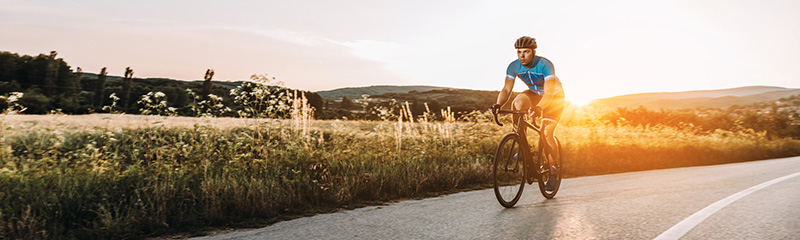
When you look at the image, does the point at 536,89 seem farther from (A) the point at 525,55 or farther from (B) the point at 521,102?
(A) the point at 525,55

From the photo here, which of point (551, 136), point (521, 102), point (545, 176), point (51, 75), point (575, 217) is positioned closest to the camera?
point (575, 217)

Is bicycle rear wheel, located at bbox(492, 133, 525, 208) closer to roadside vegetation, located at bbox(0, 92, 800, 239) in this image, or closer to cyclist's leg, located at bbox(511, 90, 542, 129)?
cyclist's leg, located at bbox(511, 90, 542, 129)

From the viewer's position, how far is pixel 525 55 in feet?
19.8

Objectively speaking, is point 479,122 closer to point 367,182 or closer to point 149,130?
point 367,182

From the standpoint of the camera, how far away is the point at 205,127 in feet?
23.9

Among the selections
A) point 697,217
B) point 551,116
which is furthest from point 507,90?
point 697,217

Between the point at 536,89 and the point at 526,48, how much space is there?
618 mm

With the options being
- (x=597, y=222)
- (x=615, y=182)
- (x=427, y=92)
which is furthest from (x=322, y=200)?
(x=427, y=92)

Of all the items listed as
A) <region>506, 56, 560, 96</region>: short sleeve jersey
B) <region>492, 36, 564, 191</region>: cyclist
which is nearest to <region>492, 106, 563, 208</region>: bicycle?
<region>492, 36, 564, 191</region>: cyclist

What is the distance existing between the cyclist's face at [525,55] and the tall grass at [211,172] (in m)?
2.54

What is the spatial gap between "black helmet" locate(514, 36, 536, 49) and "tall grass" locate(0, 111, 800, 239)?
2.68 meters

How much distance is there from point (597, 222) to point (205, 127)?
5.70 meters

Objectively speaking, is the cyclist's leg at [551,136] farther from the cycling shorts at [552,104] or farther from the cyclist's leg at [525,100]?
the cyclist's leg at [525,100]

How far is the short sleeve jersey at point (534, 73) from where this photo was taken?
6.05 meters
